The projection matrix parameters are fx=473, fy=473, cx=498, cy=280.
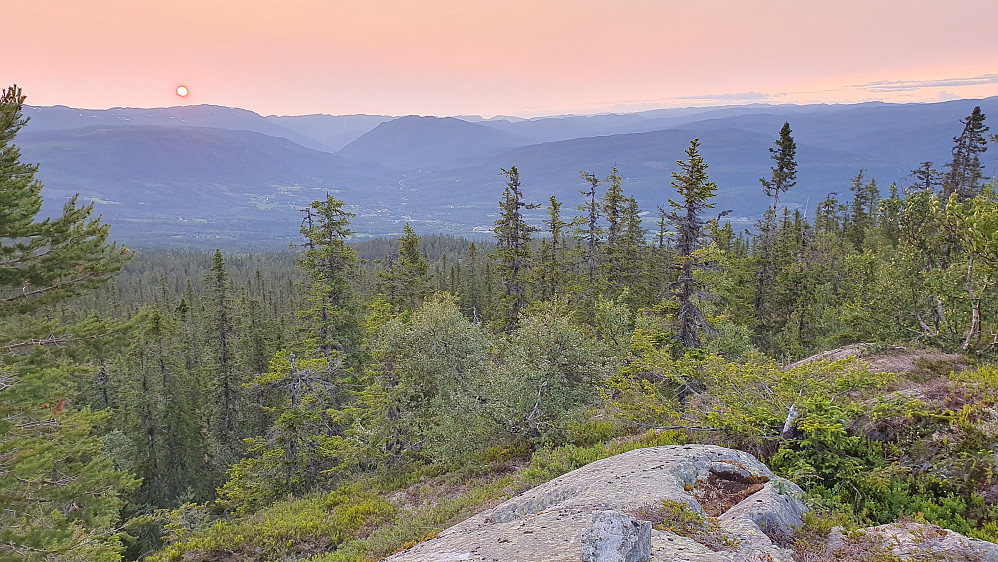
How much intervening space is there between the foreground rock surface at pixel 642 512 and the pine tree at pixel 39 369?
9.24 meters

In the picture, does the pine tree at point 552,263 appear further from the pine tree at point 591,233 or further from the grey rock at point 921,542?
the grey rock at point 921,542

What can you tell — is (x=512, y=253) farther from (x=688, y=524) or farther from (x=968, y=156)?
(x=968, y=156)

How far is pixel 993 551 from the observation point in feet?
16.8

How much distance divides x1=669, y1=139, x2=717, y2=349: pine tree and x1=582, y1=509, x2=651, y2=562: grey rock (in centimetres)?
1384

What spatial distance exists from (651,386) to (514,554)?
284 inches

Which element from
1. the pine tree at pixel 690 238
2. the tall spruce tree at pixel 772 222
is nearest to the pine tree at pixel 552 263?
the pine tree at pixel 690 238

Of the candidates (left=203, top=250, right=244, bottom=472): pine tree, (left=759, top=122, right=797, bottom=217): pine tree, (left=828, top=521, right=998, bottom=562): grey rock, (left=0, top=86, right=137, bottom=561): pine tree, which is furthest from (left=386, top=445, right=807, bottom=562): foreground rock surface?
(left=759, top=122, right=797, bottom=217): pine tree

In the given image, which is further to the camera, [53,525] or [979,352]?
[979,352]

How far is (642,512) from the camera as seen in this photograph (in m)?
6.67

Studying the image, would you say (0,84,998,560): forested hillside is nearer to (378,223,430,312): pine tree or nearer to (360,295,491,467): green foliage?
(360,295,491,467): green foliage

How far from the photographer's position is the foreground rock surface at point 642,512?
18.9ft

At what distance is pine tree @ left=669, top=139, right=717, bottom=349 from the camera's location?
57.1 ft

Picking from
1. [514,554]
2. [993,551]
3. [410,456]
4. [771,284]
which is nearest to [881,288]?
[993,551]

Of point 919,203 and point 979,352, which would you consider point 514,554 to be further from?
point 919,203
